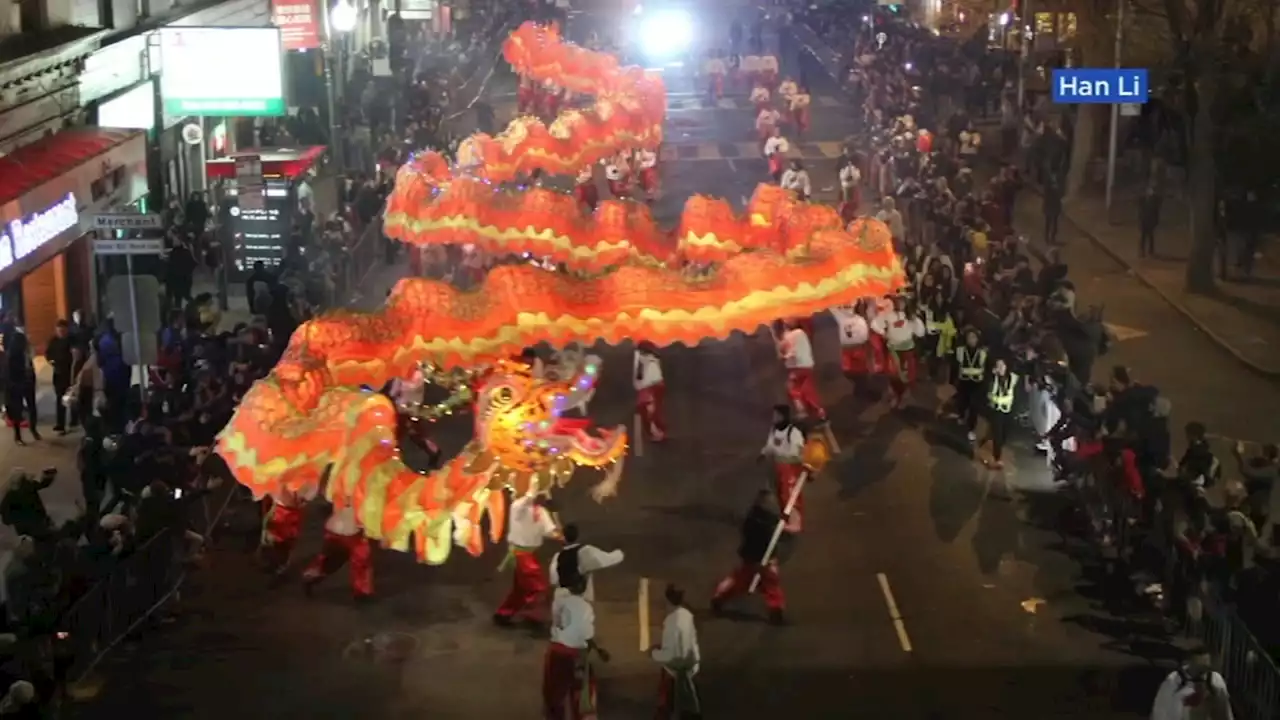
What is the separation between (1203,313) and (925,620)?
1346 centimetres

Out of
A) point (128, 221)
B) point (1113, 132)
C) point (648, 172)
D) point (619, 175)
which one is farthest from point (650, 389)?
point (1113, 132)

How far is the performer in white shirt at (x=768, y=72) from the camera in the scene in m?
48.5

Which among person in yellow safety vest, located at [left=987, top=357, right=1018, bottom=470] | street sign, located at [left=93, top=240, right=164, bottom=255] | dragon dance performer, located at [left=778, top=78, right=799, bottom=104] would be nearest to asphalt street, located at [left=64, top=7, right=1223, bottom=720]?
person in yellow safety vest, located at [left=987, top=357, right=1018, bottom=470]

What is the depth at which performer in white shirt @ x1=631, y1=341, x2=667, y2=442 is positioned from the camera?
19984 millimetres

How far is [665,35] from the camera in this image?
61656 millimetres

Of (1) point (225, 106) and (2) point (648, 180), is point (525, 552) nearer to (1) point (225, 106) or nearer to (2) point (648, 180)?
(1) point (225, 106)

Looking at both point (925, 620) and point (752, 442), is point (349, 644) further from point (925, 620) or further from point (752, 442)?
point (752, 442)

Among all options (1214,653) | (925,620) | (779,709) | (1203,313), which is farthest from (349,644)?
(1203,313)

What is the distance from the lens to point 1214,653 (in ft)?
45.1

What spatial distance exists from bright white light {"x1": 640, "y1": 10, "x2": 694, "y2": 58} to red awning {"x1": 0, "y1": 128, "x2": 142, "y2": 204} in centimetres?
3684

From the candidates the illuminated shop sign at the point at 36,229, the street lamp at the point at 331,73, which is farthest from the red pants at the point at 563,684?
the street lamp at the point at 331,73

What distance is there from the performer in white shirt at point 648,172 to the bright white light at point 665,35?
2368cm

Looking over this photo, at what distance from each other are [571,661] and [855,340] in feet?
32.1

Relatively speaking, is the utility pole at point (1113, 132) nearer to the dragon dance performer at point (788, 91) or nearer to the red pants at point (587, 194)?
the red pants at point (587, 194)
